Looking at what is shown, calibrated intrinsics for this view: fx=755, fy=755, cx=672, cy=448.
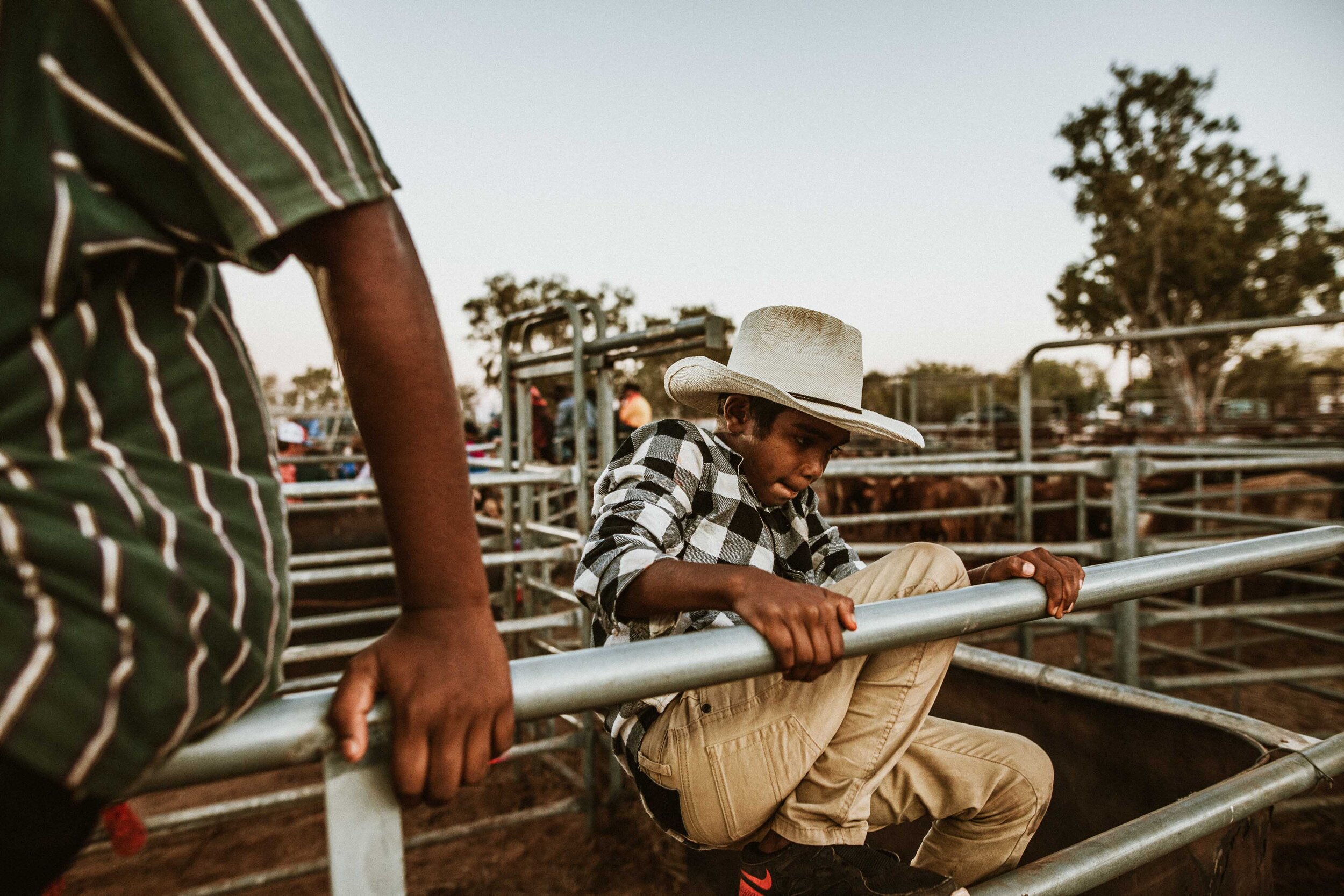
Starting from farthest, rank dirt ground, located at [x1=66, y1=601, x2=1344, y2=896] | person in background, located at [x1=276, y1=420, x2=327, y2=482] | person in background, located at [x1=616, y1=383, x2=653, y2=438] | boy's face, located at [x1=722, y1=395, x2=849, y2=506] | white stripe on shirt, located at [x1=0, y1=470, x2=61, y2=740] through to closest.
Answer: person in background, located at [x1=616, y1=383, x2=653, y2=438], person in background, located at [x1=276, y1=420, x2=327, y2=482], dirt ground, located at [x1=66, y1=601, x2=1344, y2=896], boy's face, located at [x1=722, y1=395, x2=849, y2=506], white stripe on shirt, located at [x1=0, y1=470, x2=61, y2=740]

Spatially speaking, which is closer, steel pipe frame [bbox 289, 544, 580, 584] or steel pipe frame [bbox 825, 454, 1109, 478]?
steel pipe frame [bbox 289, 544, 580, 584]

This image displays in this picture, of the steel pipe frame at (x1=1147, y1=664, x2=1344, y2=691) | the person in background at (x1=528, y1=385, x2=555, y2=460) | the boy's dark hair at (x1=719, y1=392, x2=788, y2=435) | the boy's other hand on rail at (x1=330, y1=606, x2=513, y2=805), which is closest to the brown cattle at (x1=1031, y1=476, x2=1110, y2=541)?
the steel pipe frame at (x1=1147, y1=664, x2=1344, y2=691)

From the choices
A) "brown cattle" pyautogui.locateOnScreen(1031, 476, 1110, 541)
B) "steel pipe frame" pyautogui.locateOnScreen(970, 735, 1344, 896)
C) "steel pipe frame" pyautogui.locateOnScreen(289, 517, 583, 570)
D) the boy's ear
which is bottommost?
"brown cattle" pyautogui.locateOnScreen(1031, 476, 1110, 541)

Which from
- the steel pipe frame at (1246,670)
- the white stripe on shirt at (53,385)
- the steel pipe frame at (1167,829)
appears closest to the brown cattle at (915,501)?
the steel pipe frame at (1246,670)

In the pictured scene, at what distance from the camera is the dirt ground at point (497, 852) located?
3133 millimetres

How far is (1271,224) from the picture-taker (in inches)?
758

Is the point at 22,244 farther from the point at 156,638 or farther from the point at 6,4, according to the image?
the point at 156,638

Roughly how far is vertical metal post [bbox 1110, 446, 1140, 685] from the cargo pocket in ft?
9.00

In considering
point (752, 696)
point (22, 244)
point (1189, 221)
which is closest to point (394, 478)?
point (22, 244)

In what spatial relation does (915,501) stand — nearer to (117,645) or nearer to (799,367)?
(799,367)

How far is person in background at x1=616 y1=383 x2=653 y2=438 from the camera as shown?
7051mm

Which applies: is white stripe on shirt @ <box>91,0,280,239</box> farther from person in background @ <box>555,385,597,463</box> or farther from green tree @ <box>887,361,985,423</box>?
green tree @ <box>887,361,985,423</box>

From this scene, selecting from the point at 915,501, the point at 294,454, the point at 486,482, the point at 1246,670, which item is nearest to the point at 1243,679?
the point at 1246,670

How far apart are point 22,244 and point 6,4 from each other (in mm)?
167
